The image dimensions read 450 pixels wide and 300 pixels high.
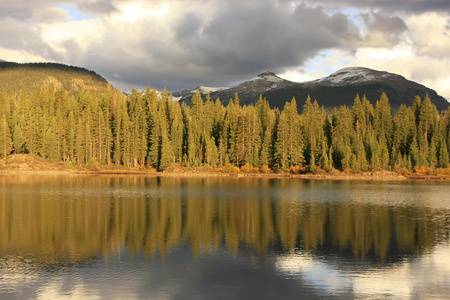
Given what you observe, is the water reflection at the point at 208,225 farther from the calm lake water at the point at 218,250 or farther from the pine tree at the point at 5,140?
the pine tree at the point at 5,140

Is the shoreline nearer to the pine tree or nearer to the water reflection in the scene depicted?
the pine tree

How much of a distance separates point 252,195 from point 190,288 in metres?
43.4

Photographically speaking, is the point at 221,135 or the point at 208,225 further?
the point at 221,135

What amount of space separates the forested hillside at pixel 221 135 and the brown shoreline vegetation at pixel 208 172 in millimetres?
2353

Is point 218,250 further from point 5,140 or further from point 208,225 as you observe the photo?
point 5,140

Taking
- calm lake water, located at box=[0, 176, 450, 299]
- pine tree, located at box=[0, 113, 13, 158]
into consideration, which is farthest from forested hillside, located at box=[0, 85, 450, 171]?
calm lake water, located at box=[0, 176, 450, 299]

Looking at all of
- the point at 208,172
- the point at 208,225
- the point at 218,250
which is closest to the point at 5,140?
the point at 208,172

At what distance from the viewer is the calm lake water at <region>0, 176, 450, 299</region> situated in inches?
845

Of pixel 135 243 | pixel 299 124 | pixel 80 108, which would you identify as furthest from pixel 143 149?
pixel 135 243

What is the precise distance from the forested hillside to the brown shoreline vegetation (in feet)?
7.72

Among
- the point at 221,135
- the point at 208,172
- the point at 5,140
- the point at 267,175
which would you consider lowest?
the point at 267,175

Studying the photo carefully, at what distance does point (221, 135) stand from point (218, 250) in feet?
359

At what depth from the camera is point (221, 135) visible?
138 meters

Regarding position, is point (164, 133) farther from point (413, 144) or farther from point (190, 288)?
point (190, 288)
